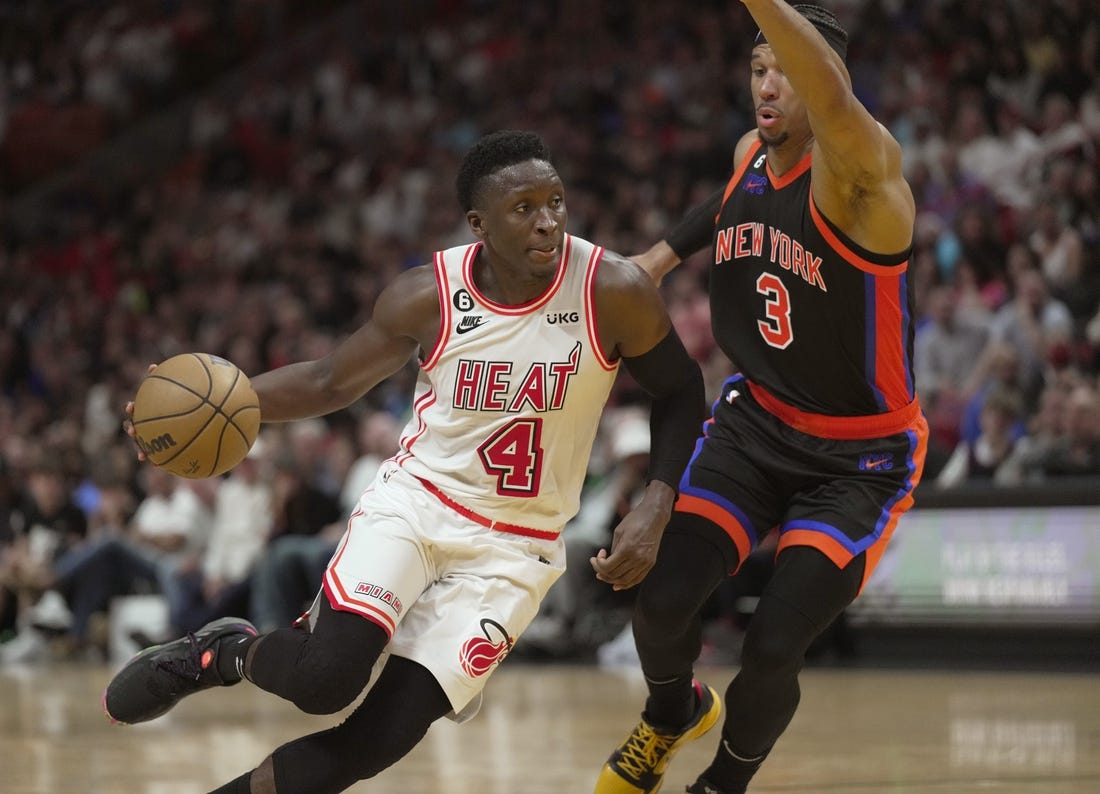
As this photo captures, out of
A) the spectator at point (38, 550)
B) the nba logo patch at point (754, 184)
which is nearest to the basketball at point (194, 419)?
the nba logo patch at point (754, 184)

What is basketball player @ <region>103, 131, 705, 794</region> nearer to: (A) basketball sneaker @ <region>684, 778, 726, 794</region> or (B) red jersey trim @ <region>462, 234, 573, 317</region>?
(B) red jersey trim @ <region>462, 234, 573, 317</region>

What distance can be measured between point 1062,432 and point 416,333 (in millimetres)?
6850

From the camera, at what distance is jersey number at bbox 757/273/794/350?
5219 mm

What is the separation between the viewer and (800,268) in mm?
5152

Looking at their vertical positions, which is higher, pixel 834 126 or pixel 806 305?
pixel 834 126

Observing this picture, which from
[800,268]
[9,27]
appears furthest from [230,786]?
[9,27]

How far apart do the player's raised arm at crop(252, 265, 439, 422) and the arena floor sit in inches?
75.6

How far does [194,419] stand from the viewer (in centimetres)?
472

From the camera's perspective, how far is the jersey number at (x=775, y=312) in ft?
17.1

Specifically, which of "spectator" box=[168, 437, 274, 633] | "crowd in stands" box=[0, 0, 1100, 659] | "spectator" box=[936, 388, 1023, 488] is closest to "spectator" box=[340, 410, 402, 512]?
"crowd in stands" box=[0, 0, 1100, 659]

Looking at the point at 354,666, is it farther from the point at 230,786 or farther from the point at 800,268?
the point at 800,268

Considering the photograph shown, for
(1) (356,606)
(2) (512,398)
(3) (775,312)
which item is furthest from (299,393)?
(3) (775,312)

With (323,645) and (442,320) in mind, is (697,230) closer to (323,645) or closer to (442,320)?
(442,320)

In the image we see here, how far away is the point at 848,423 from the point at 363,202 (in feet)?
46.7
